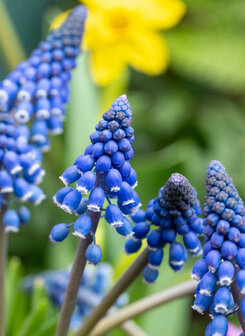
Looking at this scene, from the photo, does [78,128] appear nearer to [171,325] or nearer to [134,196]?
[171,325]

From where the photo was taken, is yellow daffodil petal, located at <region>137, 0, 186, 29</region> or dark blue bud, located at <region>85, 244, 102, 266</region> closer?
dark blue bud, located at <region>85, 244, 102, 266</region>

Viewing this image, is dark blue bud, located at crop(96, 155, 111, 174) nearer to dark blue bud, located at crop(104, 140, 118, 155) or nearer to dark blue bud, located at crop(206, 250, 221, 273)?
dark blue bud, located at crop(104, 140, 118, 155)

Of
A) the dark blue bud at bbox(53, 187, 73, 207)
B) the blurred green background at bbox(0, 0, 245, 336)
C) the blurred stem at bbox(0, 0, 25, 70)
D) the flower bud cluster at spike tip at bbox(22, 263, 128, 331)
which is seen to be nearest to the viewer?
the dark blue bud at bbox(53, 187, 73, 207)

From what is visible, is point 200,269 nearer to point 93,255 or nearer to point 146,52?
point 93,255

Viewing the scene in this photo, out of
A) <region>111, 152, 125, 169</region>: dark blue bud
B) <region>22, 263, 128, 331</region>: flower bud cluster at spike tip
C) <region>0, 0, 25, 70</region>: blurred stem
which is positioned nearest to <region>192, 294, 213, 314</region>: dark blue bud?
<region>111, 152, 125, 169</region>: dark blue bud

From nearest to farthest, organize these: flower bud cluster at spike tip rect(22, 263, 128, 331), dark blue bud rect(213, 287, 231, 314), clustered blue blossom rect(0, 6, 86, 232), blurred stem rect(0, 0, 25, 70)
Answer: dark blue bud rect(213, 287, 231, 314), clustered blue blossom rect(0, 6, 86, 232), flower bud cluster at spike tip rect(22, 263, 128, 331), blurred stem rect(0, 0, 25, 70)

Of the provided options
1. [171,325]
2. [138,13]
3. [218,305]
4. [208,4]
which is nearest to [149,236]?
Result: [218,305]

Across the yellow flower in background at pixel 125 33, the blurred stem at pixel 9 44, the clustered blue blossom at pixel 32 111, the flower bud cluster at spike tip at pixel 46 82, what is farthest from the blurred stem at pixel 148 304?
the blurred stem at pixel 9 44
